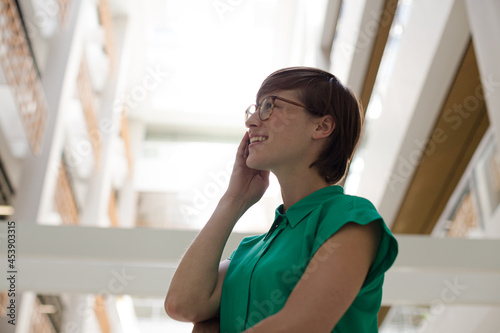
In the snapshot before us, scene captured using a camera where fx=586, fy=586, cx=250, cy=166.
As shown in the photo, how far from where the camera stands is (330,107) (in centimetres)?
152

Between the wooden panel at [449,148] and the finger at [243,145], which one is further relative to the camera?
the wooden panel at [449,148]

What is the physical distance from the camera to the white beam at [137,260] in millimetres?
3693

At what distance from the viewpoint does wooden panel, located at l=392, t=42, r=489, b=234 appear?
604 cm

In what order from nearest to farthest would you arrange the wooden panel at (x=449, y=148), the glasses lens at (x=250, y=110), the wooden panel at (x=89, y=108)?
the glasses lens at (x=250, y=110) → the wooden panel at (x=449, y=148) → the wooden panel at (x=89, y=108)

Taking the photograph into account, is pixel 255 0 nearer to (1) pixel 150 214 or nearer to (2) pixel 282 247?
Result: (1) pixel 150 214

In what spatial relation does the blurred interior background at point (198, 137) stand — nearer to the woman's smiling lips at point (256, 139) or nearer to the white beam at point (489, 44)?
the white beam at point (489, 44)

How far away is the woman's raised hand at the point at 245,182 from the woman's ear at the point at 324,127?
0.28 metres

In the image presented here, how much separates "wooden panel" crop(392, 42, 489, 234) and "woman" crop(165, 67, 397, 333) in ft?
Answer: 15.0

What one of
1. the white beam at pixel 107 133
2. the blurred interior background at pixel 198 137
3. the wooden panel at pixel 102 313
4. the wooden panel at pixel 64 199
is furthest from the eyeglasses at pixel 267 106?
the wooden panel at pixel 102 313

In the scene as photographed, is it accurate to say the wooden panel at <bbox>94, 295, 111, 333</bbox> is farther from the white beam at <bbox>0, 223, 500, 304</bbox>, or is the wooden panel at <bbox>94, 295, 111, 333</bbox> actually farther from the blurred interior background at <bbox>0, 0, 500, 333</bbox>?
the white beam at <bbox>0, 223, 500, 304</bbox>

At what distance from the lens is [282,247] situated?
139 centimetres

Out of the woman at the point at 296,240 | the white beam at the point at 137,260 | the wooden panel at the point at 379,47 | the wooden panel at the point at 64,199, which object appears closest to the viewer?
the woman at the point at 296,240

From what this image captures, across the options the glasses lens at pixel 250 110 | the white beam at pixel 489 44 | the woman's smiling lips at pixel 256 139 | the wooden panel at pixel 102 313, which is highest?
the glasses lens at pixel 250 110

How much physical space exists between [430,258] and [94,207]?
1113 cm
